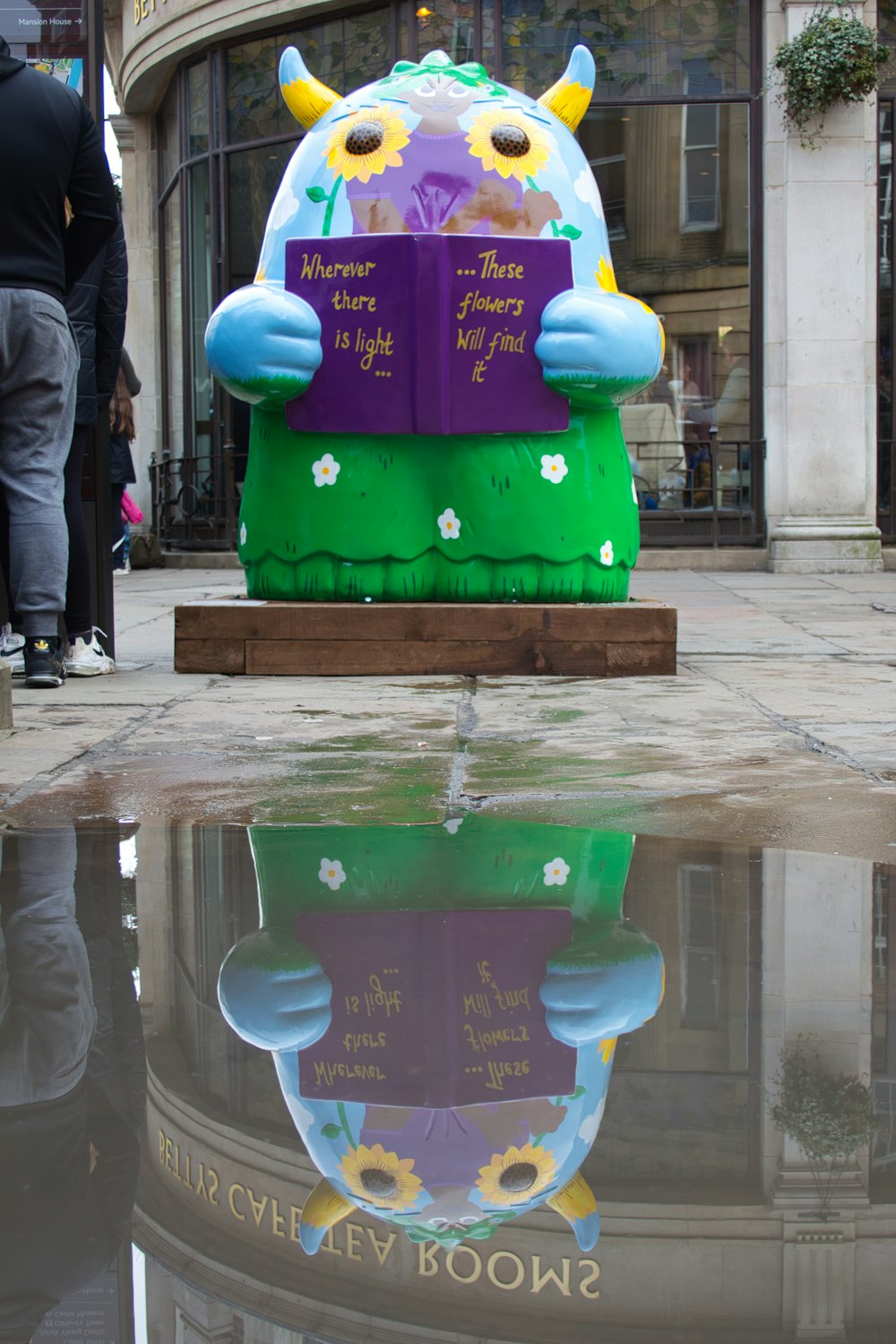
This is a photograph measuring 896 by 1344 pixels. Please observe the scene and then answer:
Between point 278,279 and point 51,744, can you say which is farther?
point 278,279

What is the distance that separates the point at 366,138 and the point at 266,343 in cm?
78

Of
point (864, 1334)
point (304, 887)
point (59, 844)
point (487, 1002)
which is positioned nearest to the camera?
point (864, 1334)

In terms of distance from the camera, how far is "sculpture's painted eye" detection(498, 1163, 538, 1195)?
139cm

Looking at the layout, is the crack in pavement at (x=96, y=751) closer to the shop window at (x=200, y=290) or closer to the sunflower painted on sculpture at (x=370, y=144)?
the sunflower painted on sculpture at (x=370, y=144)

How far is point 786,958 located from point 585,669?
3184 millimetres

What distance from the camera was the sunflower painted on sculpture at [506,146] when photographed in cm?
523

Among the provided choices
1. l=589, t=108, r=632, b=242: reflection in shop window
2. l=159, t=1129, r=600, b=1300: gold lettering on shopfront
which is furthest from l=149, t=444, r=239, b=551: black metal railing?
l=159, t=1129, r=600, b=1300: gold lettering on shopfront

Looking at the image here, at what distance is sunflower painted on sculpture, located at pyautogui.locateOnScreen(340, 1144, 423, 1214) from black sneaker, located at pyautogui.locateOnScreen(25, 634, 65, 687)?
3612mm

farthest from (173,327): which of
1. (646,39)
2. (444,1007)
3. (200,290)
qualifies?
(444,1007)

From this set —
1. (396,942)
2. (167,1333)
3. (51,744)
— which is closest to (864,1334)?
(167,1333)

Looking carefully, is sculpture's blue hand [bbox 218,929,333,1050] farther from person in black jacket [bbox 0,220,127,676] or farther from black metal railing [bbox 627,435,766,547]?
black metal railing [bbox 627,435,766,547]

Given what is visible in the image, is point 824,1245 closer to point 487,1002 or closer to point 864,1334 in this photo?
point 864,1334

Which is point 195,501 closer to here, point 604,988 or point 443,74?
point 443,74

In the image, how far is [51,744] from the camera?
376cm
